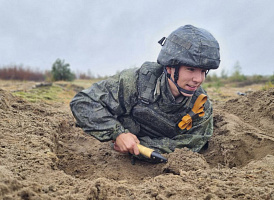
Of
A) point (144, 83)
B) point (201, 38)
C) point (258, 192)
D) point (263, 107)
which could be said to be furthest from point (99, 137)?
point (263, 107)

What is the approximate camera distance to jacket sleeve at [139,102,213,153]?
A: 3.26 meters

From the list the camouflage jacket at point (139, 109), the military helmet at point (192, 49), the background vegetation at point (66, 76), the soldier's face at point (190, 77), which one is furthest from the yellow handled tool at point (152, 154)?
the background vegetation at point (66, 76)

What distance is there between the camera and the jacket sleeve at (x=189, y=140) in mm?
3264

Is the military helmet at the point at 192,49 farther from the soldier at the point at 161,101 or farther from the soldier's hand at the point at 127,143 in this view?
the soldier's hand at the point at 127,143

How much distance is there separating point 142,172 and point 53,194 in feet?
4.02

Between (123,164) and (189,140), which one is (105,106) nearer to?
(123,164)

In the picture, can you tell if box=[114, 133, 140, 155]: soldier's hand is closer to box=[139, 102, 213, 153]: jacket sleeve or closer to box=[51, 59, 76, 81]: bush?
box=[139, 102, 213, 153]: jacket sleeve

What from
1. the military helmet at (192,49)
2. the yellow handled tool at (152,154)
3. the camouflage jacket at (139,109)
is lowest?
the yellow handled tool at (152,154)

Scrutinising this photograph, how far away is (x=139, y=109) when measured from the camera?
320cm

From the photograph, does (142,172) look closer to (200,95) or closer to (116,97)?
(116,97)

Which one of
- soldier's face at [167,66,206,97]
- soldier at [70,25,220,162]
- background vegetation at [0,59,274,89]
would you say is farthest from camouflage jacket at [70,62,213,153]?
background vegetation at [0,59,274,89]

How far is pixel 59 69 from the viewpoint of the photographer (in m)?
12.2

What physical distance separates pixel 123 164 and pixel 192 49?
1.41 metres

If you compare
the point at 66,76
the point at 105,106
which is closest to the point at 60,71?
the point at 66,76
